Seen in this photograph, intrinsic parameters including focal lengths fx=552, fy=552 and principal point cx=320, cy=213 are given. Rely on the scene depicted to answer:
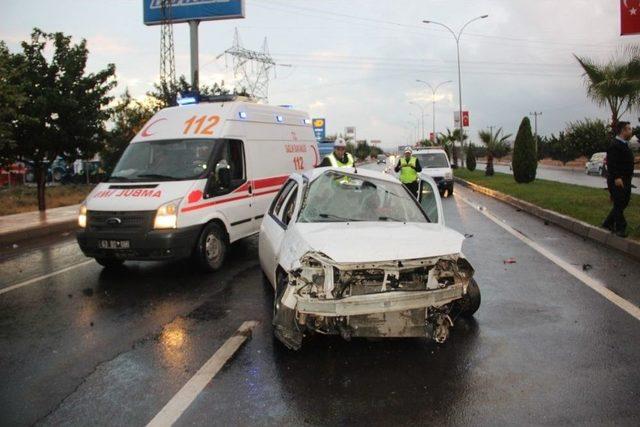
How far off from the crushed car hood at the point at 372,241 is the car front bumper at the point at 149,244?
2526mm

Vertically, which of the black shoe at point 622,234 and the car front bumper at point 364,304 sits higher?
the car front bumper at point 364,304

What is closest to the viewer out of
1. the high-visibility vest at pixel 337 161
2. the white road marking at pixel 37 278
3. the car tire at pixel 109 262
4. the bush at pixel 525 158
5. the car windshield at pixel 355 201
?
the car windshield at pixel 355 201

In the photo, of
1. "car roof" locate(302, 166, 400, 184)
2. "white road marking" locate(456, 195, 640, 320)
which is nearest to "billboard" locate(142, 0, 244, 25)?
"white road marking" locate(456, 195, 640, 320)

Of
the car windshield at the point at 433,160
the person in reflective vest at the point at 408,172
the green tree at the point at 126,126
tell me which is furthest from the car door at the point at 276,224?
the green tree at the point at 126,126

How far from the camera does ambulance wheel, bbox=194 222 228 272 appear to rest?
7536mm

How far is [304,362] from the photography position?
14.3ft

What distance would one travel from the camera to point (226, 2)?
96.5 feet

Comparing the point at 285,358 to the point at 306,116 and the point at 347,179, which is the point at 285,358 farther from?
the point at 306,116

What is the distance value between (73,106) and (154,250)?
1085cm

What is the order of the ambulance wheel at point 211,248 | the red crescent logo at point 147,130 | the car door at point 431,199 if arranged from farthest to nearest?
the red crescent logo at point 147,130
the ambulance wheel at point 211,248
the car door at point 431,199

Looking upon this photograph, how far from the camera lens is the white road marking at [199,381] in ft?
11.4

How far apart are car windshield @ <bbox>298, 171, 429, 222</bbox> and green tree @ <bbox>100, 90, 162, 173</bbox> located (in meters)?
19.9

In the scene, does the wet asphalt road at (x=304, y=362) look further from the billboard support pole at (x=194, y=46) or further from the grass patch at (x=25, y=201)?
the billboard support pole at (x=194, y=46)

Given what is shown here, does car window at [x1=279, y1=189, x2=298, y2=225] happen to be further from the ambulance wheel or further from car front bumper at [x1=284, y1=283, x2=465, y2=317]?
the ambulance wheel
